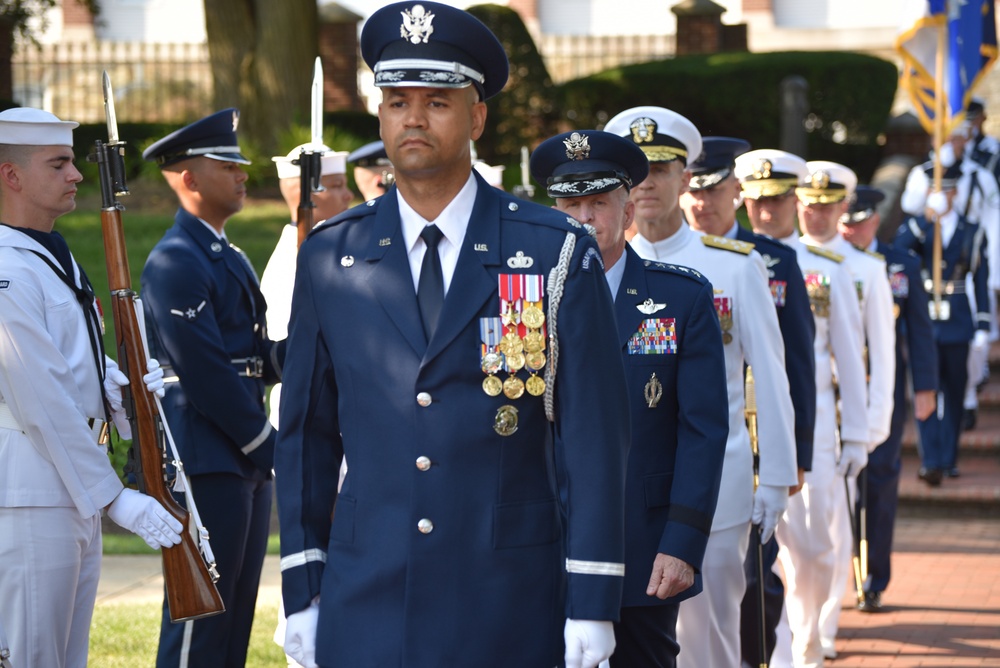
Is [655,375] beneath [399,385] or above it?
beneath

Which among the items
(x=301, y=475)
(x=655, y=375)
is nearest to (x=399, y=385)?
(x=301, y=475)

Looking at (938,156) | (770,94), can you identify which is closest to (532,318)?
(938,156)

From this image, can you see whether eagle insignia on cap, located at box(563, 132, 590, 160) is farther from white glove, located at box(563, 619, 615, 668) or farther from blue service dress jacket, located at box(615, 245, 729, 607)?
white glove, located at box(563, 619, 615, 668)

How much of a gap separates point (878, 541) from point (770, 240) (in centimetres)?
289

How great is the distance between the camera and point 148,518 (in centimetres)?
466

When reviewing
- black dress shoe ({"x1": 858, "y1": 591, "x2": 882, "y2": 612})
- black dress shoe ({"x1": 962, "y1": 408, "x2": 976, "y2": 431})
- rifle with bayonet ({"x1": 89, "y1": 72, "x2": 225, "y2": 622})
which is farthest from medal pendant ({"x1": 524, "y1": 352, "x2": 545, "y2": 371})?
black dress shoe ({"x1": 962, "y1": 408, "x2": 976, "y2": 431})

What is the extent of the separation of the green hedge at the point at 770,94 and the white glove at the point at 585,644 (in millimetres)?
16573

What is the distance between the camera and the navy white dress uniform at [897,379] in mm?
8562

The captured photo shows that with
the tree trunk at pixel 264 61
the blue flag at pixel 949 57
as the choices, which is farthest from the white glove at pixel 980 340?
the tree trunk at pixel 264 61

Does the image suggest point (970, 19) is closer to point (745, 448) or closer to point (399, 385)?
point (745, 448)

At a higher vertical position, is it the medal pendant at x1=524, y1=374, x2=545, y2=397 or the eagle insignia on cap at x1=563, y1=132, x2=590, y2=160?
the eagle insignia on cap at x1=563, y1=132, x2=590, y2=160

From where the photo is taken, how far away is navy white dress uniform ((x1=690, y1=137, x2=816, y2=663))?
604 centimetres

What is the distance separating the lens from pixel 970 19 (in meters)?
12.5

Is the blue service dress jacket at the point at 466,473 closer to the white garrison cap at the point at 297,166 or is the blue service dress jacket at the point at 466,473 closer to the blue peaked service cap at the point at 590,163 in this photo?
the blue peaked service cap at the point at 590,163
